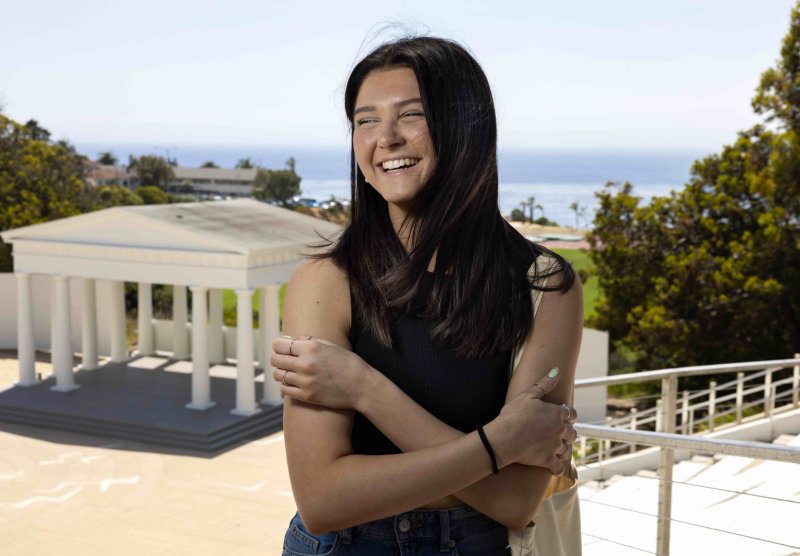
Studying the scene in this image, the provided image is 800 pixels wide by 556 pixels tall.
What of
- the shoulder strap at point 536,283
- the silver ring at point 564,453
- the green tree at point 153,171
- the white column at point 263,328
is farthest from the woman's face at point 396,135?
the green tree at point 153,171

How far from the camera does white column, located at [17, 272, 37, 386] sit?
2786cm

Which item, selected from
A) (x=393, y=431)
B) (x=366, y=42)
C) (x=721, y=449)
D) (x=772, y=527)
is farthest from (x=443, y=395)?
(x=772, y=527)

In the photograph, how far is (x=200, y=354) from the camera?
25.5 meters

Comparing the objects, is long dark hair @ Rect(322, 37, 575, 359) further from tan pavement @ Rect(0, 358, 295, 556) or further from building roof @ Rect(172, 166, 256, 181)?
building roof @ Rect(172, 166, 256, 181)

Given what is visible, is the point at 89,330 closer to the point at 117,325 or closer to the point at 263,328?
the point at 117,325

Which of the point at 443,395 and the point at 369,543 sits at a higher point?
the point at 443,395

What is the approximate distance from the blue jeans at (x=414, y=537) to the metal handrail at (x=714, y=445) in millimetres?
1576

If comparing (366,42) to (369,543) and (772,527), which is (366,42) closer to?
(369,543)

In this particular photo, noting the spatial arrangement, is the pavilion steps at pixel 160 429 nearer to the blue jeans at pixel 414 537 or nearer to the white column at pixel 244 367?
the white column at pixel 244 367

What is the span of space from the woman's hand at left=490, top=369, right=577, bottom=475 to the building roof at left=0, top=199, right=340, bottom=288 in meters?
22.1

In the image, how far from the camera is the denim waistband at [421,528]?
2.67m

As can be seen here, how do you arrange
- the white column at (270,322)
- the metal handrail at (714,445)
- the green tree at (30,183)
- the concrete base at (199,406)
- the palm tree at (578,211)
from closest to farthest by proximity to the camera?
the metal handrail at (714,445), the concrete base at (199,406), the white column at (270,322), the palm tree at (578,211), the green tree at (30,183)

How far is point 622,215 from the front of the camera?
3247 cm

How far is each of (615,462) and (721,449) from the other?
956 cm
